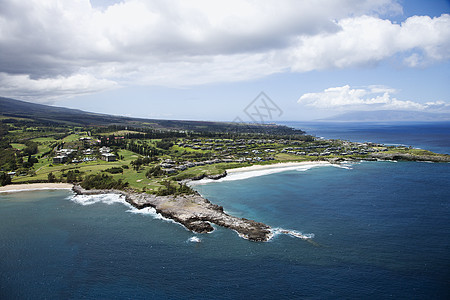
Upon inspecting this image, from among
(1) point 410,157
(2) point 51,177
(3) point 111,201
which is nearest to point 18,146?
(2) point 51,177

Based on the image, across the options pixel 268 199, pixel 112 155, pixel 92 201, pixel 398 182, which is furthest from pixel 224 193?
pixel 112 155

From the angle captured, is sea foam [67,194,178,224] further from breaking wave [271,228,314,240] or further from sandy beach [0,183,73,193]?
breaking wave [271,228,314,240]

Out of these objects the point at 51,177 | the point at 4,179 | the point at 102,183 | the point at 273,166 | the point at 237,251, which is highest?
the point at 273,166


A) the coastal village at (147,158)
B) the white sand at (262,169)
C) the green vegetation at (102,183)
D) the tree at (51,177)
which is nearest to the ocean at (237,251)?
the green vegetation at (102,183)

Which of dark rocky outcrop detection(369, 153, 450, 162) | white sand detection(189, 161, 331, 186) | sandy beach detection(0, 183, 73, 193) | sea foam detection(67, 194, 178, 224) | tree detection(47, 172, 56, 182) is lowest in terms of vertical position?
sandy beach detection(0, 183, 73, 193)

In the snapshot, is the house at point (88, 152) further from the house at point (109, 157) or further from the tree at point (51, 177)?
the tree at point (51, 177)

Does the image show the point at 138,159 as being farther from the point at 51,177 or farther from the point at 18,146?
the point at 18,146

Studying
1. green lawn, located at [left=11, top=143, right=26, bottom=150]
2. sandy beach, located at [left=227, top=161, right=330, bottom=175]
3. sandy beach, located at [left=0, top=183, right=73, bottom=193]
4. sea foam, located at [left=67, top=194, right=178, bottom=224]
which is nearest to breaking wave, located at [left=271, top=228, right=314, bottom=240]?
sea foam, located at [left=67, top=194, right=178, bottom=224]
